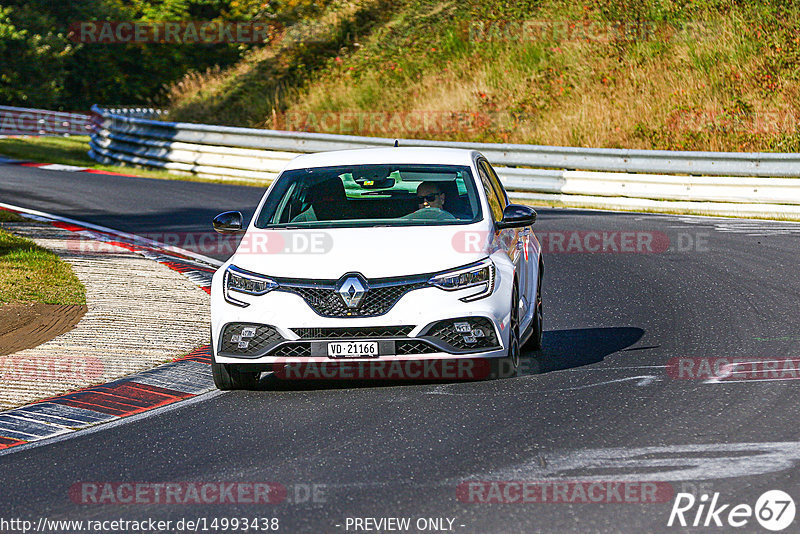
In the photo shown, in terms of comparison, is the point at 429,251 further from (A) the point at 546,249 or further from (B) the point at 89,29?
(B) the point at 89,29

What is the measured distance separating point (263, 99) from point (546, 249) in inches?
803

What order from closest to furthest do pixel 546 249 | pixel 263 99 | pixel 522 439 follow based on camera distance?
1. pixel 522 439
2. pixel 546 249
3. pixel 263 99

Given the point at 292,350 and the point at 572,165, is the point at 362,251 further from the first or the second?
the point at 572,165

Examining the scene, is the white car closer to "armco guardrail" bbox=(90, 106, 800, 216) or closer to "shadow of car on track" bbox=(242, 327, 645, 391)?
"shadow of car on track" bbox=(242, 327, 645, 391)

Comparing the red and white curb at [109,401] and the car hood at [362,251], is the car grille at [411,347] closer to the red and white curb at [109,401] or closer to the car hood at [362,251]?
the car hood at [362,251]

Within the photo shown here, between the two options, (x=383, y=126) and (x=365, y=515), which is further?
(x=383, y=126)

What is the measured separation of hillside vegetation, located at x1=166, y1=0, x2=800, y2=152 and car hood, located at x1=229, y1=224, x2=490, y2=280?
1744 centimetres

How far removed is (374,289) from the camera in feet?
26.5

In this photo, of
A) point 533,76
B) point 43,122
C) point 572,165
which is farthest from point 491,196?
point 43,122

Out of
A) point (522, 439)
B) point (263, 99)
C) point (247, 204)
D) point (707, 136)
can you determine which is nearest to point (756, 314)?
point (522, 439)

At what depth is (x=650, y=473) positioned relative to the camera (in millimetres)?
6109

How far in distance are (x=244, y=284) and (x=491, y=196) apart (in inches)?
91.7

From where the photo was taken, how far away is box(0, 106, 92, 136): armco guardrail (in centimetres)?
4891

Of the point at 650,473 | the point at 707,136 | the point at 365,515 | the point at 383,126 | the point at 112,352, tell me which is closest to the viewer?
the point at 365,515
